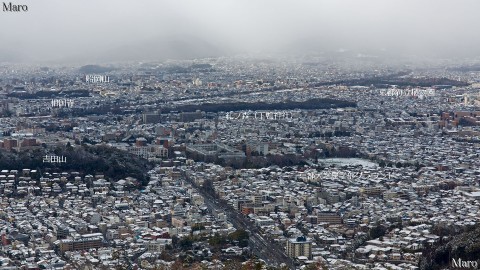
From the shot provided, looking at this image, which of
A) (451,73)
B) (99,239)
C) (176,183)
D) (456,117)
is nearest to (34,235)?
(99,239)

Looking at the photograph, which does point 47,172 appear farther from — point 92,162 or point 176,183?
point 176,183

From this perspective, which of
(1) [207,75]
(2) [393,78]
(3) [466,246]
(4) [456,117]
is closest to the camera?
(3) [466,246]

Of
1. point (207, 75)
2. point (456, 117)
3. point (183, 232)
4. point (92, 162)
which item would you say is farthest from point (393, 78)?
point (183, 232)

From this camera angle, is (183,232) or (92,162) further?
(92,162)

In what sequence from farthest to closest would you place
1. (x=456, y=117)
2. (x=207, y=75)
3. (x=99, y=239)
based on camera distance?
(x=207, y=75), (x=456, y=117), (x=99, y=239)

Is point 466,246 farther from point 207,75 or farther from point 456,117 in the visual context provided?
point 207,75

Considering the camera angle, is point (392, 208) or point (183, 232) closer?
point (183, 232)

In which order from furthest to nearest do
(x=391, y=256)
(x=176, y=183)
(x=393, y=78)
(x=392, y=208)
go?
1. (x=393, y=78)
2. (x=176, y=183)
3. (x=392, y=208)
4. (x=391, y=256)
